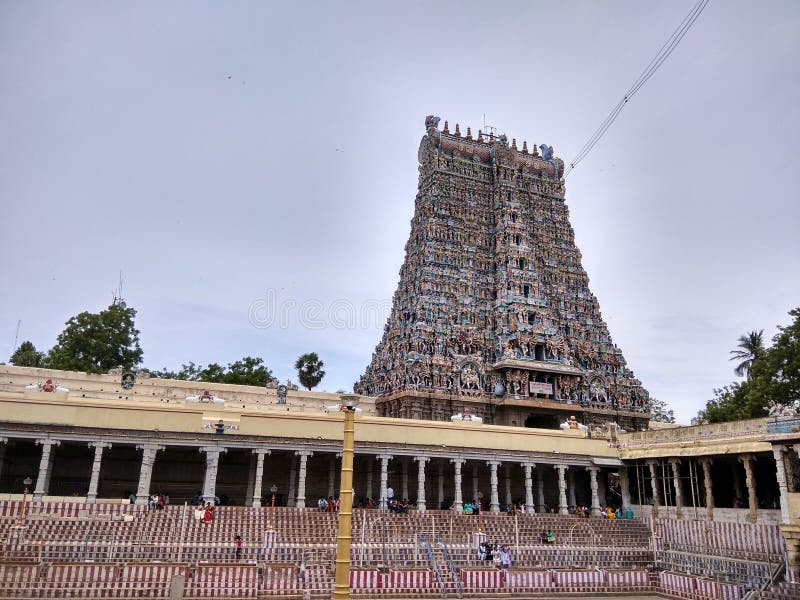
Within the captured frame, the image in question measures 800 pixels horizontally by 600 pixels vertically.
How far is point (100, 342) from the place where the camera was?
55125mm

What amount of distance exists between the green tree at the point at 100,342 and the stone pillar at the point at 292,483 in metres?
23.8

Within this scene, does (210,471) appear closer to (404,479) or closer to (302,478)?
(302,478)

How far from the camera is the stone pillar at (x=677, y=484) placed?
37781 millimetres

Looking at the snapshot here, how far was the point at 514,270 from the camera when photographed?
197 ft

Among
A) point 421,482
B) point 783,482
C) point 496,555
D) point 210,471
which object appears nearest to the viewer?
point 783,482

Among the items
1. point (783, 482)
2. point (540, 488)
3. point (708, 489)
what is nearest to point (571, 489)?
point (540, 488)

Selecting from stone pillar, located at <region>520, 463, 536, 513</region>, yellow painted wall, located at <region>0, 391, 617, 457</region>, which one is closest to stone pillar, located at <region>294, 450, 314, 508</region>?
yellow painted wall, located at <region>0, 391, 617, 457</region>

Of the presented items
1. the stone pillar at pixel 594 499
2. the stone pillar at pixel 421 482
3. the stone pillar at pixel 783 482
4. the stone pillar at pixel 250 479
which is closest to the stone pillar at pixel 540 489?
the stone pillar at pixel 594 499

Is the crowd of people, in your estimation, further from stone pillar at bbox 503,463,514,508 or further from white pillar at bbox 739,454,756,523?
stone pillar at bbox 503,463,514,508

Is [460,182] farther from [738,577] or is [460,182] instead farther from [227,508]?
[738,577]

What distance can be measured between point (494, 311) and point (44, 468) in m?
38.4

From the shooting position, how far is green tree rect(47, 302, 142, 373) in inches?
2158

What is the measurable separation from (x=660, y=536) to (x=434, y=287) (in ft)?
97.0

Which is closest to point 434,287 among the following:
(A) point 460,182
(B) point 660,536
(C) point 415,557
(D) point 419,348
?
(D) point 419,348
